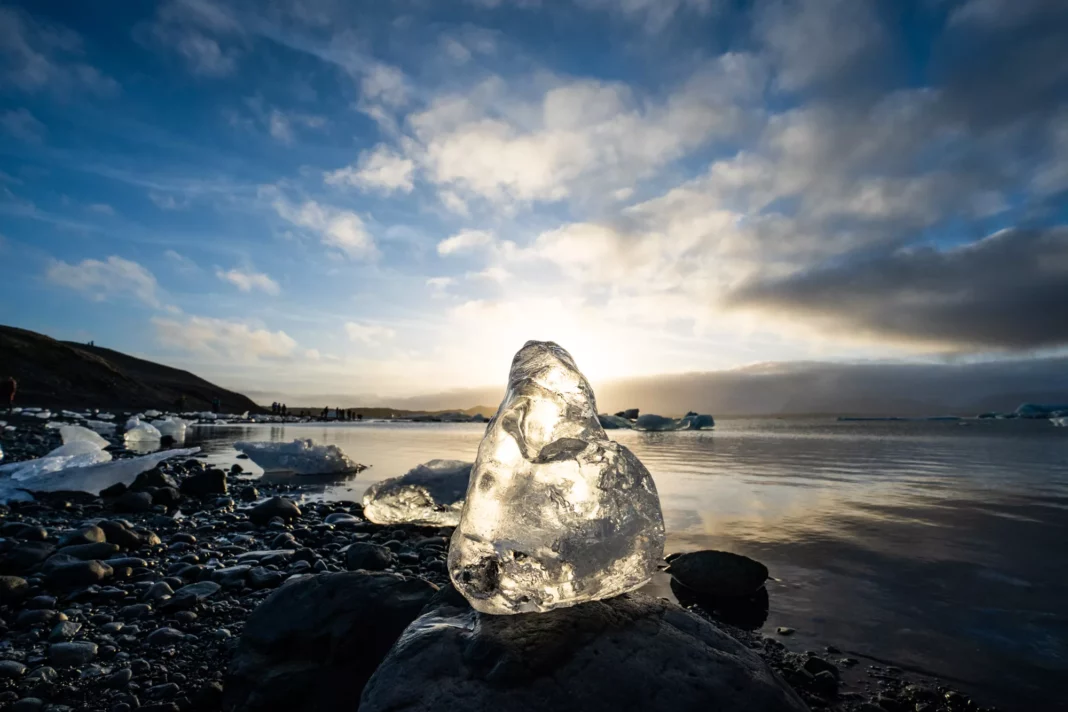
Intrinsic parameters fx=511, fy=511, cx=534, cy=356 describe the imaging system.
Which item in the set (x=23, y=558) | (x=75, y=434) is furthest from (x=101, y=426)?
(x=23, y=558)

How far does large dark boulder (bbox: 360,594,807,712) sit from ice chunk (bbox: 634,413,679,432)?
1720 inches

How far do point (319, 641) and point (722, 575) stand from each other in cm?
288

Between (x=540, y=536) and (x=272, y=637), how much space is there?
5.26 ft

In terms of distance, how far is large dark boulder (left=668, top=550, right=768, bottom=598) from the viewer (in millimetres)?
3895

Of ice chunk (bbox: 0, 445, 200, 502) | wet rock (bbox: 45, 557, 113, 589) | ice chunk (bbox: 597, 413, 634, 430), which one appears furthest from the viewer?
ice chunk (bbox: 597, 413, 634, 430)

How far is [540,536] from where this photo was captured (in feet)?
8.02

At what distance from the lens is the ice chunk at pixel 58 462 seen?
793 centimetres

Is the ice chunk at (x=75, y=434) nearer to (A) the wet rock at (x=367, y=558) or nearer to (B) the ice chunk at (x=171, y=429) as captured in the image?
(B) the ice chunk at (x=171, y=429)

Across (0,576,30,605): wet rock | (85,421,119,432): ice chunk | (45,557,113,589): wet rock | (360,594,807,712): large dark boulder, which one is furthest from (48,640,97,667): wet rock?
(85,421,119,432): ice chunk

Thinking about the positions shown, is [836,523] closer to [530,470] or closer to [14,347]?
[530,470]

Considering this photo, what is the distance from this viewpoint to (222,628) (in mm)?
3285

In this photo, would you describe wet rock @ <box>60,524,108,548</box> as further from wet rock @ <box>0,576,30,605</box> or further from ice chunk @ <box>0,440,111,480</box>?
ice chunk @ <box>0,440,111,480</box>

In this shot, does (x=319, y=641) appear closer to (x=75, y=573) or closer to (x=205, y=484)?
(x=75, y=573)

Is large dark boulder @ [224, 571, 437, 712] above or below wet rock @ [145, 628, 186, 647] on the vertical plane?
above
